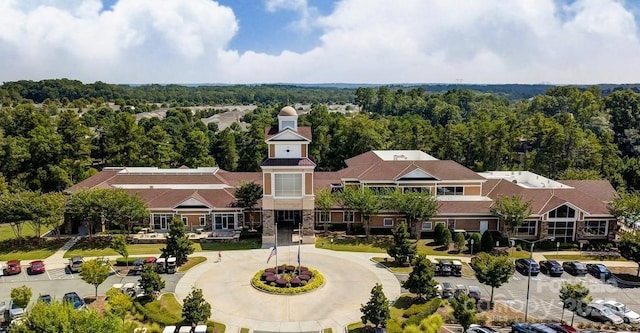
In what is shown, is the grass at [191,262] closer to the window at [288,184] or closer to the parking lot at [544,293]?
the window at [288,184]

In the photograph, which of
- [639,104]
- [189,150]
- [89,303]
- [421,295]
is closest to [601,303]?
[421,295]

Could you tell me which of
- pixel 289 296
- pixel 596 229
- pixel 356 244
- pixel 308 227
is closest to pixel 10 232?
pixel 308 227

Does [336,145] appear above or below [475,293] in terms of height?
above

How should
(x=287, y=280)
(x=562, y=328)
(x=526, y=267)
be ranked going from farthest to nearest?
(x=526, y=267), (x=287, y=280), (x=562, y=328)

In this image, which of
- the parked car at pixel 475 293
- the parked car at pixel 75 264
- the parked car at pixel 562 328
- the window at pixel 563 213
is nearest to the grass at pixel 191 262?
the parked car at pixel 75 264

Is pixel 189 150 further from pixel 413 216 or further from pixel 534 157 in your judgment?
pixel 534 157

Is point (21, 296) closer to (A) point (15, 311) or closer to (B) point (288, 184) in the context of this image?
(A) point (15, 311)
